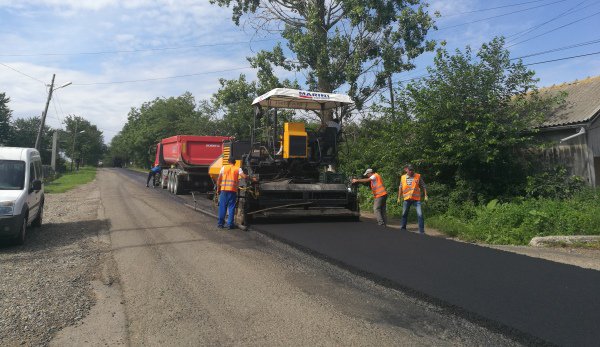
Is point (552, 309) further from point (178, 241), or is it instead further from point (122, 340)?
point (178, 241)

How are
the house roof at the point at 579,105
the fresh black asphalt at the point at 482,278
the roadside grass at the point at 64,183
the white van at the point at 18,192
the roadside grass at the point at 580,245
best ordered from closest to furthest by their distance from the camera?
the fresh black asphalt at the point at 482,278
the white van at the point at 18,192
the roadside grass at the point at 580,245
the house roof at the point at 579,105
the roadside grass at the point at 64,183

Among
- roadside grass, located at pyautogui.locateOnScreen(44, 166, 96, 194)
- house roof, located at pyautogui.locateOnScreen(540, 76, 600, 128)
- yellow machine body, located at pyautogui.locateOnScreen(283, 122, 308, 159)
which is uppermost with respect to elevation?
house roof, located at pyautogui.locateOnScreen(540, 76, 600, 128)

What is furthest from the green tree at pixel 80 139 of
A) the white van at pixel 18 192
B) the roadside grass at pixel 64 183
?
the white van at pixel 18 192

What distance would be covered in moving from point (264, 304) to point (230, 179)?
500cm

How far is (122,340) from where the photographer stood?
387 cm

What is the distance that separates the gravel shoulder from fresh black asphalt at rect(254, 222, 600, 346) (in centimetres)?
312

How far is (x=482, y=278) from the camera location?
17.9ft

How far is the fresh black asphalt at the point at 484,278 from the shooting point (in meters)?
4.07

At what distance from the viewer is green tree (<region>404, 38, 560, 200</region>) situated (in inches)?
450

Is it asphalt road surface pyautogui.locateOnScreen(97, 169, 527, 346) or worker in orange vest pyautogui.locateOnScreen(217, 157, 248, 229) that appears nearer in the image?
asphalt road surface pyautogui.locateOnScreen(97, 169, 527, 346)

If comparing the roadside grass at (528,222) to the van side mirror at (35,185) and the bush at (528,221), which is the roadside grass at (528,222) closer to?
the bush at (528,221)

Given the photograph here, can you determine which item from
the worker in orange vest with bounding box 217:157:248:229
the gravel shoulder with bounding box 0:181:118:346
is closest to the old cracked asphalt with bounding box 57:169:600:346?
the gravel shoulder with bounding box 0:181:118:346

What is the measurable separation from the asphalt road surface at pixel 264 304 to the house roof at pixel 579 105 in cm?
917

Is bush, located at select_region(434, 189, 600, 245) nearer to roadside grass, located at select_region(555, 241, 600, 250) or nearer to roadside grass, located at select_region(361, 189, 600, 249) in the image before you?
roadside grass, located at select_region(361, 189, 600, 249)
